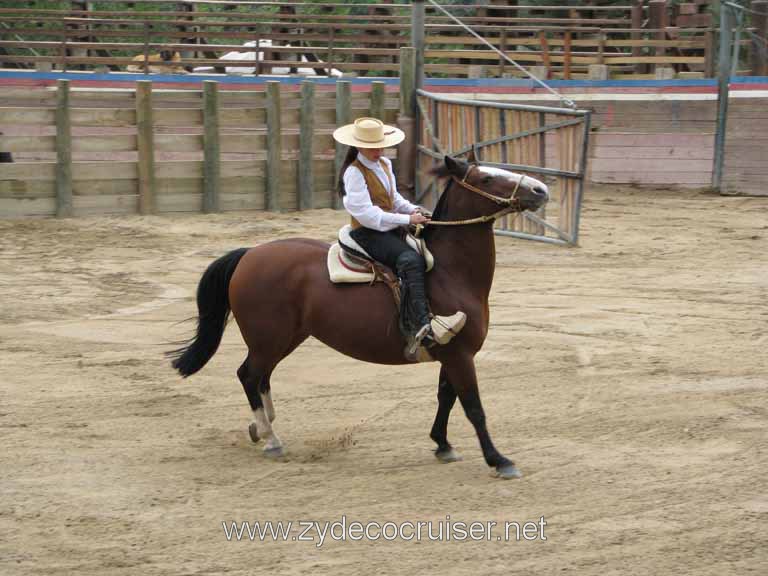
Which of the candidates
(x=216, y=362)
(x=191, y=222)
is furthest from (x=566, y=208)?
(x=216, y=362)

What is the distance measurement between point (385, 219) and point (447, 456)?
58.2 inches

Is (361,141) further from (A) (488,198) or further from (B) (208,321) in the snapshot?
(B) (208,321)

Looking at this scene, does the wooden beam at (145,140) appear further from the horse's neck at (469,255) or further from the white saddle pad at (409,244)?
the horse's neck at (469,255)

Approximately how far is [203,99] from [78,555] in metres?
10.9

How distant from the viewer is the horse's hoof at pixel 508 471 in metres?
6.34

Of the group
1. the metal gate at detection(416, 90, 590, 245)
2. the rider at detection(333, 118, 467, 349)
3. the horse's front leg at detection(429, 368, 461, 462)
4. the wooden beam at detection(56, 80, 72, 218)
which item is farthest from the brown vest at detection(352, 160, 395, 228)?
the wooden beam at detection(56, 80, 72, 218)

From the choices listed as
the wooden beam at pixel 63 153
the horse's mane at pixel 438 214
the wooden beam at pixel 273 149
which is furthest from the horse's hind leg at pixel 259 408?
the wooden beam at pixel 273 149

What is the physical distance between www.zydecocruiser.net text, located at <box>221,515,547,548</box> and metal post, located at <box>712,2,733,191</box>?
42.0ft

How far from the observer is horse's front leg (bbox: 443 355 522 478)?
20.9ft

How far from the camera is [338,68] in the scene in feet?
88.1

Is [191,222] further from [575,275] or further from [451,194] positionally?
[451,194]

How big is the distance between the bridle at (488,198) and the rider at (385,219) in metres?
0.15

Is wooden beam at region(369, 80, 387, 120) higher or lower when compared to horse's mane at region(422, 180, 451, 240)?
lower

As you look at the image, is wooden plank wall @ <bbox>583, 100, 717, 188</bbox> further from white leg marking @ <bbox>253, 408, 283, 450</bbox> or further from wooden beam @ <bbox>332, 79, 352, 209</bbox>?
white leg marking @ <bbox>253, 408, 283, 450</bbox>
